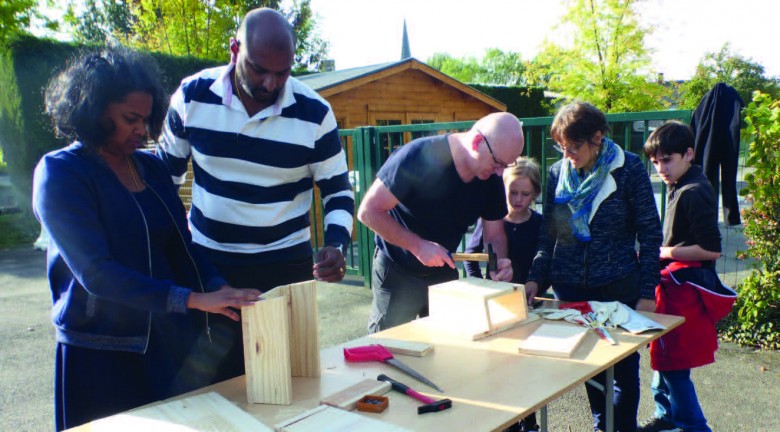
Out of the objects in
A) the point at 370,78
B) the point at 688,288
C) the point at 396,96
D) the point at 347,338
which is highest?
the point at 370,78

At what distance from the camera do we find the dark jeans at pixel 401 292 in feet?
7.67

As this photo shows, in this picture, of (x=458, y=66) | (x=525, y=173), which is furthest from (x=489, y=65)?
(x=525, y=173)

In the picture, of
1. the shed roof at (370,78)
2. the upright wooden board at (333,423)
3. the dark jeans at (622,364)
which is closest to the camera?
the upright wooden board at (333,423)

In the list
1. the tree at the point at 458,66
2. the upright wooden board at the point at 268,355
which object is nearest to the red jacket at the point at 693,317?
the upright wooden board at the point at 268,355

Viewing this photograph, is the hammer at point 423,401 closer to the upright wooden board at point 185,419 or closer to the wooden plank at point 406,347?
the wooden plank at point 406,347

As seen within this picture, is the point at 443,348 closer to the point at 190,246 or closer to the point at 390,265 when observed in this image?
the point at 390,265

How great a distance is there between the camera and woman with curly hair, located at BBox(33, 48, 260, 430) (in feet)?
4.39

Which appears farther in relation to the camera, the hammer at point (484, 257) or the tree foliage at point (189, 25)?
the tree foliage at point (189, 25)

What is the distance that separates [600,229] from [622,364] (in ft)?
1.98

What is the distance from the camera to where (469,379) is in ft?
4.96

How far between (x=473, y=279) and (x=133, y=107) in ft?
4.35

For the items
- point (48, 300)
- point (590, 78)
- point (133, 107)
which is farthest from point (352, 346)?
point (590, 78)

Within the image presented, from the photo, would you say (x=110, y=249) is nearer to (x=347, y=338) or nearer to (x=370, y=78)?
(x=347, y=338)

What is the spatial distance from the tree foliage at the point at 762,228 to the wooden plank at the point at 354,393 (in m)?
3.49
